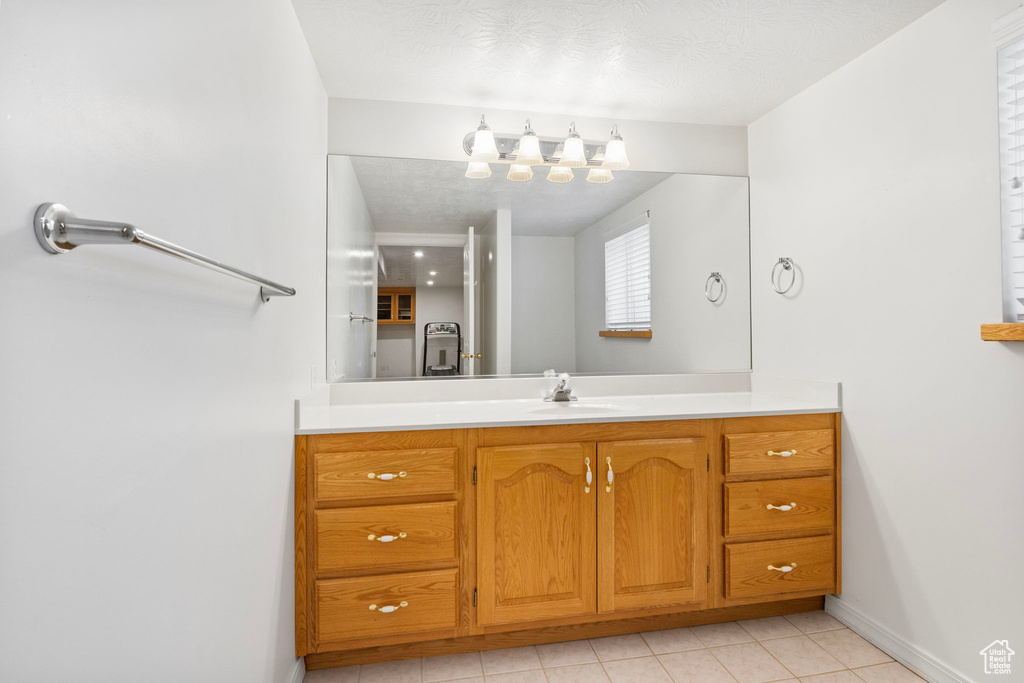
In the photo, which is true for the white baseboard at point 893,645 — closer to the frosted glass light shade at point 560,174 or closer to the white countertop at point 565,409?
the white countertop at point 565,409

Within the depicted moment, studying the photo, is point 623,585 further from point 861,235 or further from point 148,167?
point 148,167

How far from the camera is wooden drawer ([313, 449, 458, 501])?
1.73m

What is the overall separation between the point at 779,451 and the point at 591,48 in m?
1.73

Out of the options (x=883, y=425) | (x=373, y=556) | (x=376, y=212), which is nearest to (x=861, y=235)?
(x=883, y=425)

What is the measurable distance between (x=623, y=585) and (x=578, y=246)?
1508mm

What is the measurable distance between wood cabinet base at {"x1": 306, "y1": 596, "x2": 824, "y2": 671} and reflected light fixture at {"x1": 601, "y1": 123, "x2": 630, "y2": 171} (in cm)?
198

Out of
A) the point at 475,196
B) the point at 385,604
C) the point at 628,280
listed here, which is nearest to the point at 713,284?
the point at 628,280

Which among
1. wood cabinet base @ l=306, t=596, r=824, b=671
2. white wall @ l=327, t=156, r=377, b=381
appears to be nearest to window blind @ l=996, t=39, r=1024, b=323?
wood cabinet base @ l=306, t=596, r=824, b=671

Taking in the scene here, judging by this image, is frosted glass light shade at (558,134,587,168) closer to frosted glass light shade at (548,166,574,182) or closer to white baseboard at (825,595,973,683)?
frosted glass light shade at (548,166,574,182)

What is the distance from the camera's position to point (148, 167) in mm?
790

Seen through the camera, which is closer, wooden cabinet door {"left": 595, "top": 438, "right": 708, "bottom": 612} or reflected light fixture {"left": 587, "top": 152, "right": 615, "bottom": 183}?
wooden cabinet door {"left": 595, "top": 438, "right": 708, "bottom": 612}

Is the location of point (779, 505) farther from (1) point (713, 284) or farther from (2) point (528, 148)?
(2) point (528, 148)

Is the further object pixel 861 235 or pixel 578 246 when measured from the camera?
pixel 578 246

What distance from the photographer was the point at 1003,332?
1448 millimetres
